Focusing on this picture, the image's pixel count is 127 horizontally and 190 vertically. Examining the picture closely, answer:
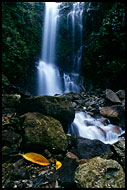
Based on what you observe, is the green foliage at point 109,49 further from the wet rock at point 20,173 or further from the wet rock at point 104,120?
the wet rock at point 20,173

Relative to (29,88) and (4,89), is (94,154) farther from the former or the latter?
(29,88)

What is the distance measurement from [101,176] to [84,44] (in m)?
12.1

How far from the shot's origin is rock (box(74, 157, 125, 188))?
81.0 inches

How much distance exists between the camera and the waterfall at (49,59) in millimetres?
10648

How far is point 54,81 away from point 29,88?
280cm

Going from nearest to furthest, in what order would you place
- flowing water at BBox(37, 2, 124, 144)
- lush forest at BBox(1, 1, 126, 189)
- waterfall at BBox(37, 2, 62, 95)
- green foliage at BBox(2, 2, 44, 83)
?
lush forest at BBox(1, 1, 126, 189), green foliage at BBox(2, 2, 44, 83), waterfall at BBox(37, 2, 62, 95), flowing water at BBox(37, 2, 124, 144)

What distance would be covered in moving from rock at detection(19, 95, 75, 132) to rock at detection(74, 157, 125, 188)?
79.2 inches

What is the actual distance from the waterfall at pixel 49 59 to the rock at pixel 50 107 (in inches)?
240

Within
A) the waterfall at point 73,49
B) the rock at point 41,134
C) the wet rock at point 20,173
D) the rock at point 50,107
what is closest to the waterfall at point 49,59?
the waterfall at point 73,49

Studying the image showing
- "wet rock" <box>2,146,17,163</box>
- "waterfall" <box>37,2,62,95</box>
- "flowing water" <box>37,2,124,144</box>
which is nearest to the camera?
"wet rock" <box>2,146,17,163</box>

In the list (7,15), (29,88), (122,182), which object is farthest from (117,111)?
(7,15)

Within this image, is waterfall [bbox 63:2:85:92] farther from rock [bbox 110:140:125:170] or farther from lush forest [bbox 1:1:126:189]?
rock [bbox 110:140:125:170]

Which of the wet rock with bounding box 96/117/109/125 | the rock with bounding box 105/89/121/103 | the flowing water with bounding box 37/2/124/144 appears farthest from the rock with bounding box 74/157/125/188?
the rock with bounding box 105/89/121/103

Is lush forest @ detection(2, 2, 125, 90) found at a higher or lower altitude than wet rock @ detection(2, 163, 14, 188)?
higher
